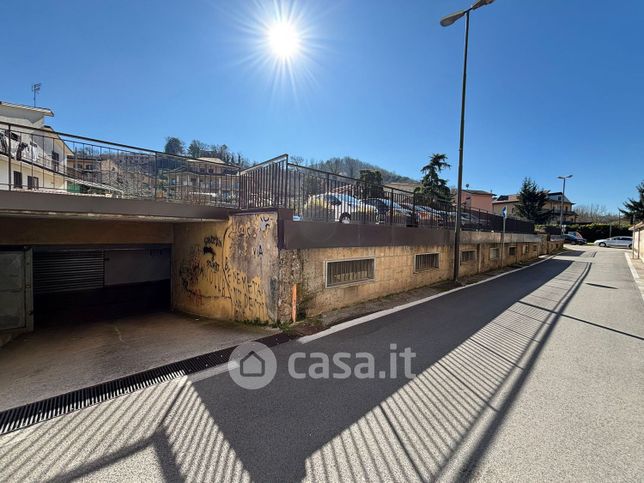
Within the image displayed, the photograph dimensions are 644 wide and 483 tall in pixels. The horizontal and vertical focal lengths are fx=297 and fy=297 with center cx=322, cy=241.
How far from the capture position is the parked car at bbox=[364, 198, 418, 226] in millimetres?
8562

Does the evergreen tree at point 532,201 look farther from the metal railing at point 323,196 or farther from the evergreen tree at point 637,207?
the metal railing at point 323,196

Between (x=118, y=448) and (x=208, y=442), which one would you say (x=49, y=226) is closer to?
(x=118, y=448)

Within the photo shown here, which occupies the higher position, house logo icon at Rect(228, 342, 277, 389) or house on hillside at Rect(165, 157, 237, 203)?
house on hillside at Rect(165, 157, 237, 203)

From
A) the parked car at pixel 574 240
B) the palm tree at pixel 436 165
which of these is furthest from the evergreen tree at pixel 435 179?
the parked car at pixel 574 240

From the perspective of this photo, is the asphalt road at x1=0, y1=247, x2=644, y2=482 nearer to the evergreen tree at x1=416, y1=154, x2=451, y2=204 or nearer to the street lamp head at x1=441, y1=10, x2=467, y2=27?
the street lamp head at x1=441, y1=10, x2=467, y2=27

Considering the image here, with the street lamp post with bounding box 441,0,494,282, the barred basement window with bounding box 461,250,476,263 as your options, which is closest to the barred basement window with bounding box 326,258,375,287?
the street lamp post with bounding box 441,0,494,282

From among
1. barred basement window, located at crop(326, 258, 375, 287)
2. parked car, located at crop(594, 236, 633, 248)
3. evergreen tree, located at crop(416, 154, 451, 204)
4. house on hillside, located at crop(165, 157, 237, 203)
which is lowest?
barred basement window, located at crop(326, 258, 375, 287)

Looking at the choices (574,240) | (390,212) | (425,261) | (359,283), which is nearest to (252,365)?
(359,283)

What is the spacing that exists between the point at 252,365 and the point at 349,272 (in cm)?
386

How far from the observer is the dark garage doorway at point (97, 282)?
10414 mm

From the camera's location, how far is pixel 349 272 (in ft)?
25.4

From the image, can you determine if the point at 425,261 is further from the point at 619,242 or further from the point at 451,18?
the point at 619,242

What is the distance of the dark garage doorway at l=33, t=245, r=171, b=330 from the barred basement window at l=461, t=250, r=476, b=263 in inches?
477
